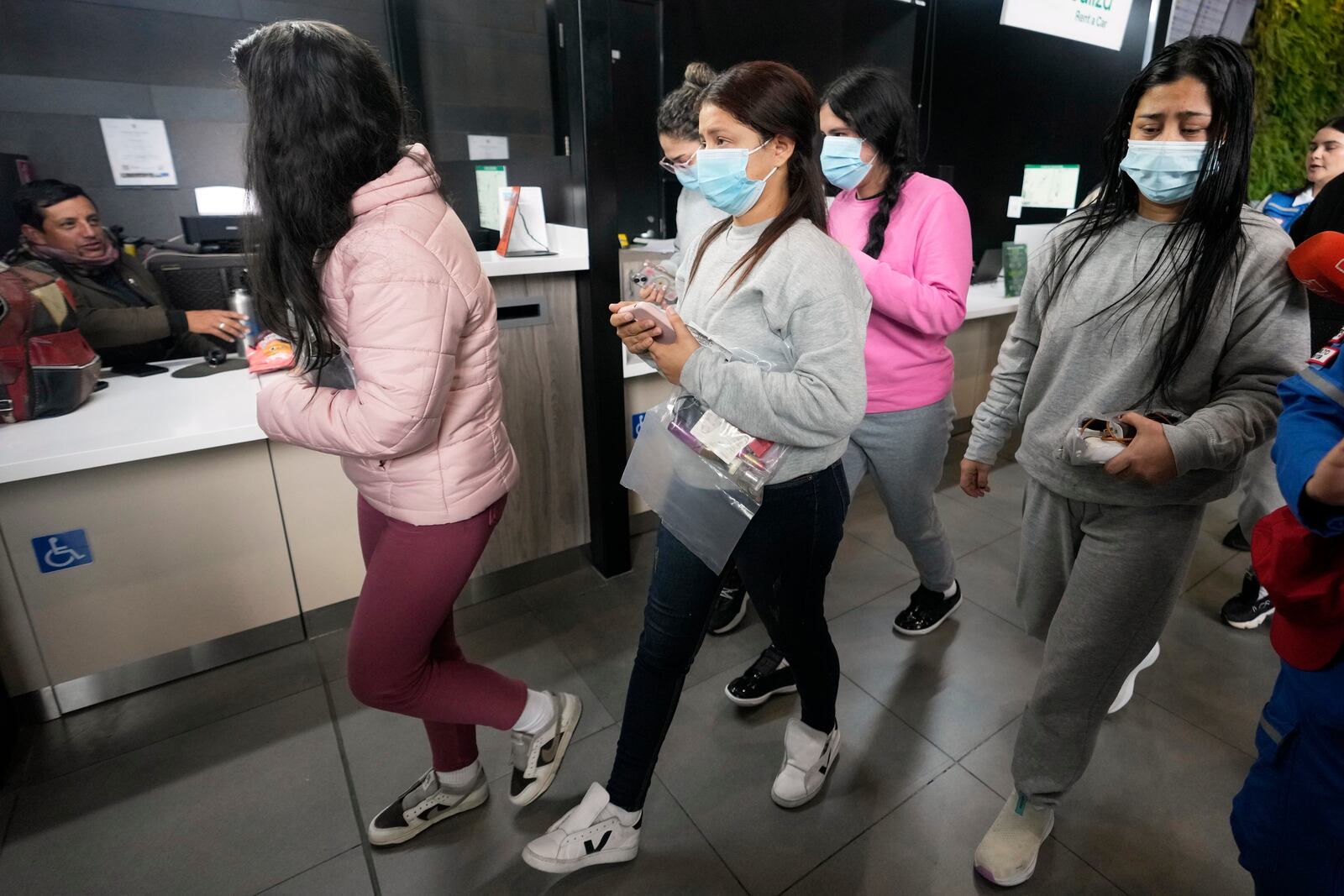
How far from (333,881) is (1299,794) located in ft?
5.37

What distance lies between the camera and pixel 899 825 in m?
1.55

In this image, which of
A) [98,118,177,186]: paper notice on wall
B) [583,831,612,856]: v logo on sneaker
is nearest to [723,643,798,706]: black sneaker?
[583,831,612,856]: v logo on sneaker

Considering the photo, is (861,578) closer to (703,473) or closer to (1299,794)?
(703,473)

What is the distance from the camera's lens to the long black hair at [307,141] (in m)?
1.00

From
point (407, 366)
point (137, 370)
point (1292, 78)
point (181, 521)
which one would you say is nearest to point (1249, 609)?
point (407, 366)

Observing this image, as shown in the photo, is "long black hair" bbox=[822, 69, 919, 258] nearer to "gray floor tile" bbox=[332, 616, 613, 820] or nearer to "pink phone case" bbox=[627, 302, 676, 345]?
"pink phone case" bbox=[627, 302, 676, 345]

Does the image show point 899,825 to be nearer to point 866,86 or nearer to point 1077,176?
point 866,86

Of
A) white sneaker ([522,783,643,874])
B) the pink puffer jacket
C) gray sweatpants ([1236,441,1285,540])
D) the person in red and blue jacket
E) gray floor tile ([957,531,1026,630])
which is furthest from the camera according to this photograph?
gray floor tile ([957,531,1026,630])

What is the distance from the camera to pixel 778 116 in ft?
3.64

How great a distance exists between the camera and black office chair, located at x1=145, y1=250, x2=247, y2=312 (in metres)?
2.25

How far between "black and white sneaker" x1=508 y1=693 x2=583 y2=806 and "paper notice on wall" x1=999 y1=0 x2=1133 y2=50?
12.1 ft

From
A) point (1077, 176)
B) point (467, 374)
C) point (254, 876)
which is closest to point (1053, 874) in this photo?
point (467, 374)

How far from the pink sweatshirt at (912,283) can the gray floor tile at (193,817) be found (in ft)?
5.42

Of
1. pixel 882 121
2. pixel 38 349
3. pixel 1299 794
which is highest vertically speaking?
pixel 882 121
